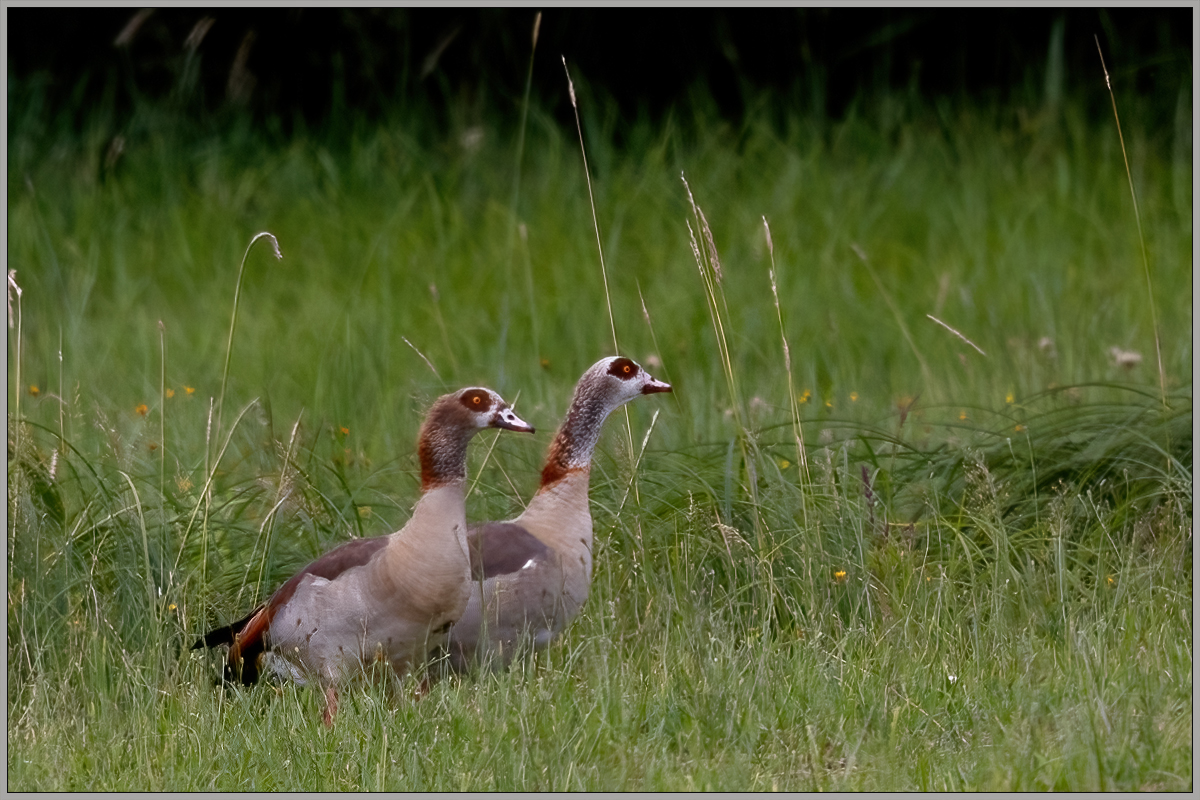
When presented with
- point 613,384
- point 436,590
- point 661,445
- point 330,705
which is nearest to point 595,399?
point 613,384

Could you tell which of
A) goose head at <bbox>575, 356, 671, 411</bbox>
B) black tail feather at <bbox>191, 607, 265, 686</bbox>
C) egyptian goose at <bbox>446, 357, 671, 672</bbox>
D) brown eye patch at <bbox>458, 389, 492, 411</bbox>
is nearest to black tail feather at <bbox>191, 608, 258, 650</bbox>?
black tail feather at <bbox>191, 607, 265, 686</bbox>

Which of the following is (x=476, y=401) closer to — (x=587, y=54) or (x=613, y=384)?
(x=613, y=384)

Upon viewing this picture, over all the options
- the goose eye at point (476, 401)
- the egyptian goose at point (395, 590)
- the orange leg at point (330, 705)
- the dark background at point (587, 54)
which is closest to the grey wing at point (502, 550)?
the egyptian goose at point (395, 590)

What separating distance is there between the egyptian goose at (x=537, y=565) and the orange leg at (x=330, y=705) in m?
0.39

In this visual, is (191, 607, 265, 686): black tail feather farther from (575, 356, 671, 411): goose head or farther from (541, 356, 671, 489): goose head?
(575, 356, 671, 411): goose head

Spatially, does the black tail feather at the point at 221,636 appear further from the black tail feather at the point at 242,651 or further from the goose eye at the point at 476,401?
the goose eye at the point at 476,401

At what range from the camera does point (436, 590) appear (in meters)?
4.68

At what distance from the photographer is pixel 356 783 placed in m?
4.06

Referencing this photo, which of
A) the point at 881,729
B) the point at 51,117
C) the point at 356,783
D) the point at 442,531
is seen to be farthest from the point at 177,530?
the point at 51,117

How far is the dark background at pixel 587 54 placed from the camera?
11586mm

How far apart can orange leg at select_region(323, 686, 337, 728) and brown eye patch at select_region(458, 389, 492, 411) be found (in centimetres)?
96

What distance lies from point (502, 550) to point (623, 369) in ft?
2.62

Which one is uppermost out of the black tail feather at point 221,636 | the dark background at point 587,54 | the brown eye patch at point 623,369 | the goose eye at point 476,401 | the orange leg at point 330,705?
the dark background at point 587,54

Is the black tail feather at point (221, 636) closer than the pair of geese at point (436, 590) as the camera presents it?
No
